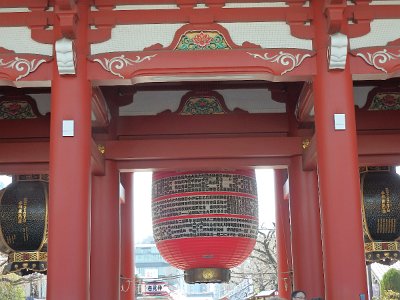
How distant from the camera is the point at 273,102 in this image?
331 inches

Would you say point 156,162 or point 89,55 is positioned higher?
point 89,55

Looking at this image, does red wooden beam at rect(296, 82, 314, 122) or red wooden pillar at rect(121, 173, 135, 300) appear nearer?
red wooden beam at rect(296, 82, 314, 122)

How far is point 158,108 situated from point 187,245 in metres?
1.92

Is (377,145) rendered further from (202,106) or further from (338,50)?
(338,50)

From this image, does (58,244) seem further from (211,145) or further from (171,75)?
(211,145)

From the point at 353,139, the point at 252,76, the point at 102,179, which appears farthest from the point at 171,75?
the point at 102,179

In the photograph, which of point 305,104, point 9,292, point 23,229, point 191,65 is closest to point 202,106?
point 305,104

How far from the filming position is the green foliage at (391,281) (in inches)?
729

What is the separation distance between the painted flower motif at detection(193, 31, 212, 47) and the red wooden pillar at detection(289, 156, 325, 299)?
2488 mm

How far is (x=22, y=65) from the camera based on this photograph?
19.0ft

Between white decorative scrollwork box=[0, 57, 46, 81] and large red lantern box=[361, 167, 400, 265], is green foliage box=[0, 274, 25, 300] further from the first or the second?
white decorative scrollwork box=[0, 57, 46, 81]

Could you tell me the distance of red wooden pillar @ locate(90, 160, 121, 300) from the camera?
24.9ft

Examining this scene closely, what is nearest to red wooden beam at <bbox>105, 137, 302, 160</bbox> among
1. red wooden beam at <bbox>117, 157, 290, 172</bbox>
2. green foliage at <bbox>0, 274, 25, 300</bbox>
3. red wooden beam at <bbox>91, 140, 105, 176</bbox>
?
red wooden beam at <bbox>117, 157, 290, 172</bbox>

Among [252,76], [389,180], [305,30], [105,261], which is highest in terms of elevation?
[305,30]
